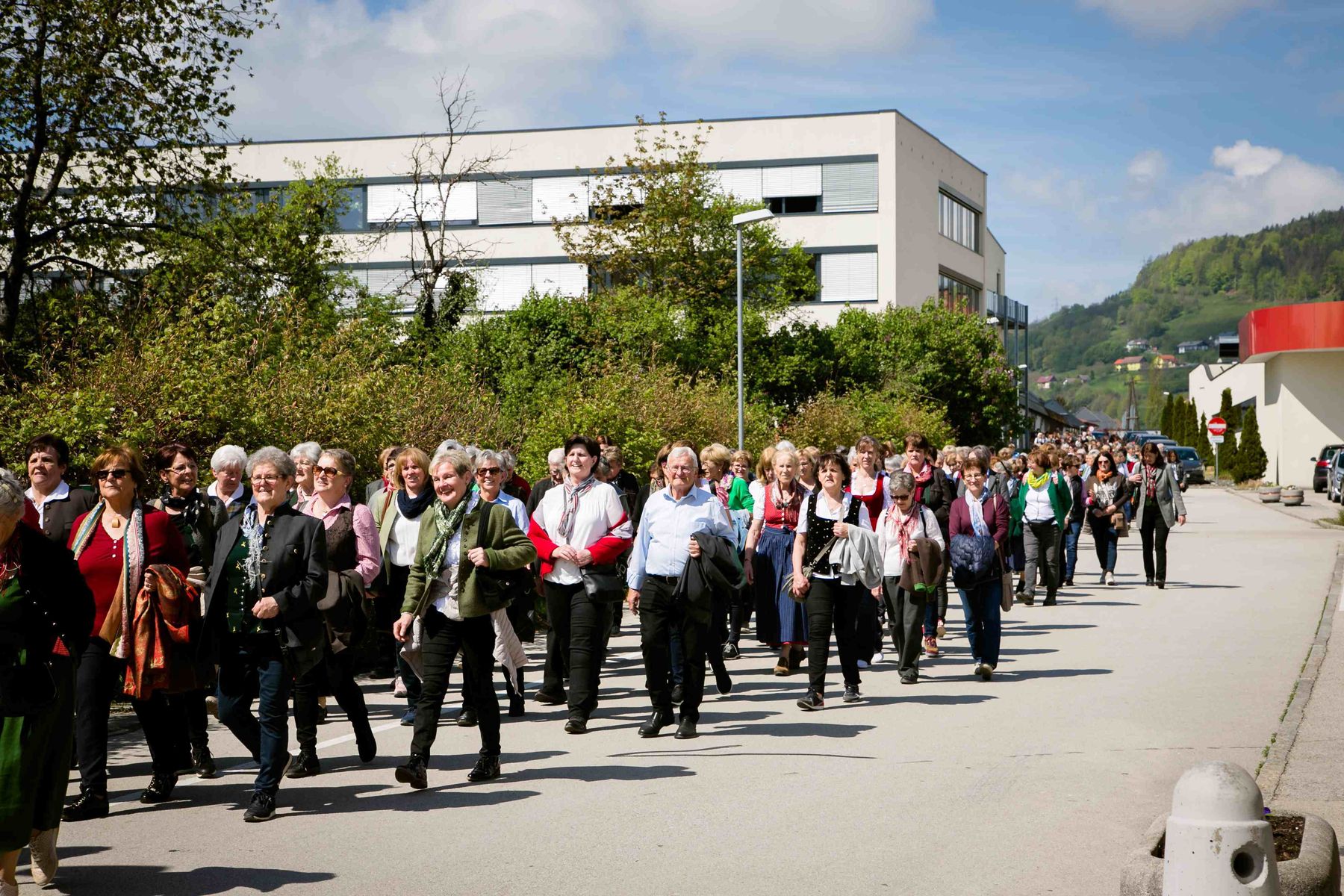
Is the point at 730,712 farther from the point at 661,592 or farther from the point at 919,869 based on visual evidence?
the point at 919,869

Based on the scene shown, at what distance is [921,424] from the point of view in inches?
1497

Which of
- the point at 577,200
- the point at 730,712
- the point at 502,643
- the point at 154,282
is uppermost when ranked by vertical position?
the point at 577,200

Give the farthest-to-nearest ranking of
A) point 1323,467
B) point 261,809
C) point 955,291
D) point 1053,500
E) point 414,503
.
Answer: point 955,291 → point 1323,467 → point 1053,500 → point 414,503 → point 261,809

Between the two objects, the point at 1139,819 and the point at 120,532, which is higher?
the point at 120,532

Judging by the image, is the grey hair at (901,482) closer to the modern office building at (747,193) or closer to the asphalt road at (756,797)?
the asphalt road at (756,797)

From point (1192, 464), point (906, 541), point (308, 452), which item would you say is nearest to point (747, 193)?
point (1192, 464)

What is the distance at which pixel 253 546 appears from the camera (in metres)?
7.30

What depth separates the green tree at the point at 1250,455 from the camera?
2352 inches

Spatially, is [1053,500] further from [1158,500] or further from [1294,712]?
[1294,712]

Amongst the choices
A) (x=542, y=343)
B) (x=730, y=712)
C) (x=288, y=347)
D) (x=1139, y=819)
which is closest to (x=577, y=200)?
(x=542, y=343)

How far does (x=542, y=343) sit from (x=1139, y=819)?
2972 cm

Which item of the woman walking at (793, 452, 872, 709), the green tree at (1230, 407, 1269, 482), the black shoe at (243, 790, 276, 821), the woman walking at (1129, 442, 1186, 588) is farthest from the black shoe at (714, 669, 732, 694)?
the green tree at (1230, 407, 1269, 482)

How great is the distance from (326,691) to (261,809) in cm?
138

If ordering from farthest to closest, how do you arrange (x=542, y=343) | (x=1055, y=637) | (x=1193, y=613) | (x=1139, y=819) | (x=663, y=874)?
(x=542, y=343) → (x=1193, y=613) → (x=1055, y=637) → (x=1139, y=819) → (x=663, y=874)
